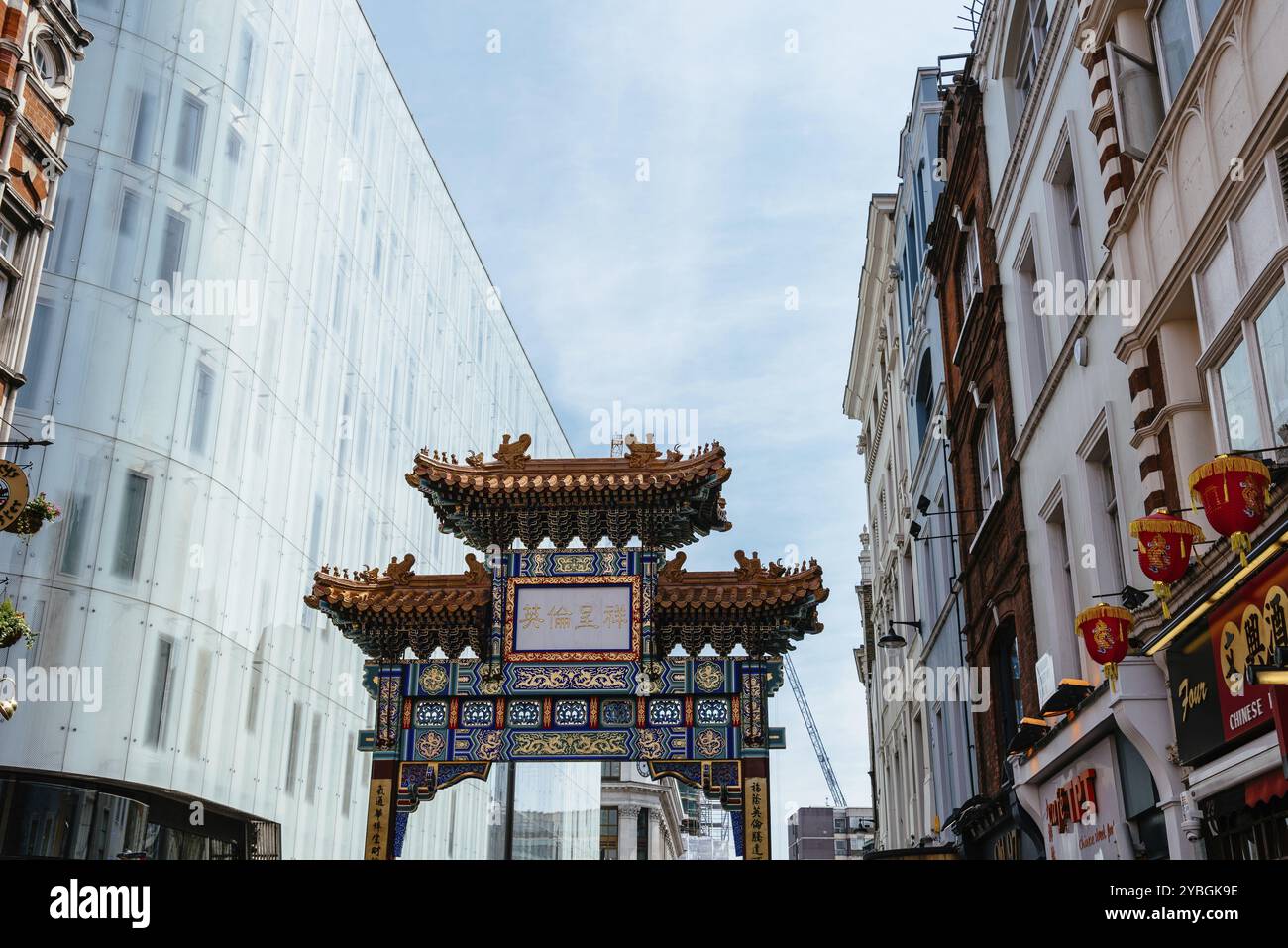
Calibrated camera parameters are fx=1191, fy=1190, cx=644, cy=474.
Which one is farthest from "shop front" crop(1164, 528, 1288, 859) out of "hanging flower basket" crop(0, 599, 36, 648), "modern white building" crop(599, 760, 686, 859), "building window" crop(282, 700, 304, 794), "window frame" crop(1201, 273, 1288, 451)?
"modern white building" crop(599, 760, 686, 859)

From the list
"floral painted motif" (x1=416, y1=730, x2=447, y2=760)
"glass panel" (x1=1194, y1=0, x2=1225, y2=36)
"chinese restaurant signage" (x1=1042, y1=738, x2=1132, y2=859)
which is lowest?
"chinese restaurant signage" (x1=1042, y1=738, x2=1132, y2=859)

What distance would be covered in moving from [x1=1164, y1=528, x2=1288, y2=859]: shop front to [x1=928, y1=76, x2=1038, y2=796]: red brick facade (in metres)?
6.98

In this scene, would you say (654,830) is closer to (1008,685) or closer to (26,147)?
(1008,685)

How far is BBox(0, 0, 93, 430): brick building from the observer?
21.8m

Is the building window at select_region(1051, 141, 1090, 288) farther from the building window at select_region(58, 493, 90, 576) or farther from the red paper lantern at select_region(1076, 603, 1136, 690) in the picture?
the building window at select_region(58, 493, 90, 576)

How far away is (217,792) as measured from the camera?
2638 centimetres

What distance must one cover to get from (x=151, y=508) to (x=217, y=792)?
6.46 metres

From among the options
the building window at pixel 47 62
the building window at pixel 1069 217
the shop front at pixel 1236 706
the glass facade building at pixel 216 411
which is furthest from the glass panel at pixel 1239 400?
the building window at pixel 47 62

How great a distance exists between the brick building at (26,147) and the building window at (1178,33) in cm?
1882

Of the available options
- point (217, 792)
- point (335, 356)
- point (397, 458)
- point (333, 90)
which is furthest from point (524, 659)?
point (333, 90)

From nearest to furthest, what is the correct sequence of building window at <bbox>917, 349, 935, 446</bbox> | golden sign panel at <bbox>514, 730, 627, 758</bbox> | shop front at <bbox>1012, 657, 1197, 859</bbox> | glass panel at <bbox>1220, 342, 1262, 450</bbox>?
1. glass panel at <bbox>1220, 342, 1262, 450</bbox>
2. shop front at <bbox>1012, 657, 1197, 859</bbox>
3. golden sign panel at <bbox>514, 730, 627, 758</bbox>
4. building window at <bbox>917, 349, 935, 446</bbox>

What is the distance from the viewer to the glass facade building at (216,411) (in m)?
24.7

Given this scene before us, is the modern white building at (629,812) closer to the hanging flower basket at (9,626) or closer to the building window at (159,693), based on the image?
the building window at (159,693)
